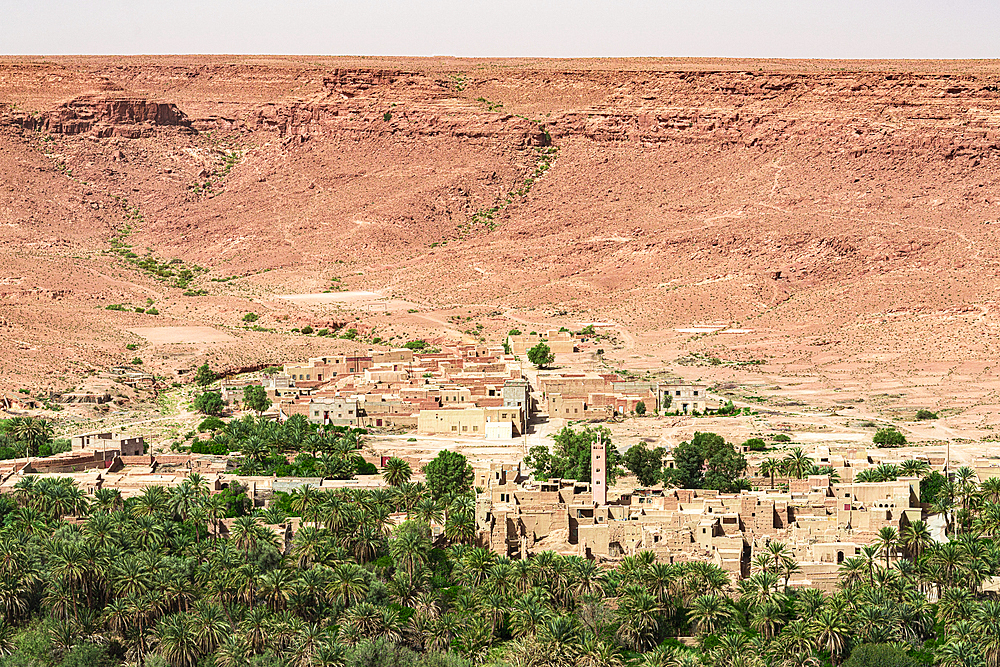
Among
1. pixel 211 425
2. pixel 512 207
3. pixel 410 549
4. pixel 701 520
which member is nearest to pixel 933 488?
pixel 701 520

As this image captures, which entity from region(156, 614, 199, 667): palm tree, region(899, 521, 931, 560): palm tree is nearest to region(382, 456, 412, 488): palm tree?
region(156, 614, 199, 667): palm tree

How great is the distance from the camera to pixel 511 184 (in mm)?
Result: 139000

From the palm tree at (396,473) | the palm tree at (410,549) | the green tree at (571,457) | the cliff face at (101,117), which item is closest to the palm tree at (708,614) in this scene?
the palm tree at (410,549)

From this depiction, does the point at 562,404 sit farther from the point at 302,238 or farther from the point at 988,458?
the point at 302,238

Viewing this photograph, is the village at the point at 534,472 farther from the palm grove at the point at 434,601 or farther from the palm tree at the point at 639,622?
the palm tree at the point at 639,622

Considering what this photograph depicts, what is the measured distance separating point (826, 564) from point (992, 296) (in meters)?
69.6

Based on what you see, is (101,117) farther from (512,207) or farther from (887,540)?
(887,540)

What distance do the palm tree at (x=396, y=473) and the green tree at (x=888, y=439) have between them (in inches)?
793

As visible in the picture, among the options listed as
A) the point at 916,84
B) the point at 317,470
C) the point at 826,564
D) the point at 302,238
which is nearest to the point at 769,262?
the point at 916,84

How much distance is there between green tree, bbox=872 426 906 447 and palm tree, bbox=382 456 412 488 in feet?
66.1

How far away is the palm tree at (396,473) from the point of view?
56.1 m

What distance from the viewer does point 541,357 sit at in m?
87.2

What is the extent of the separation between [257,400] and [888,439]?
92.2 ft

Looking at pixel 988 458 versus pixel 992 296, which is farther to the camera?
pixel 992 296
